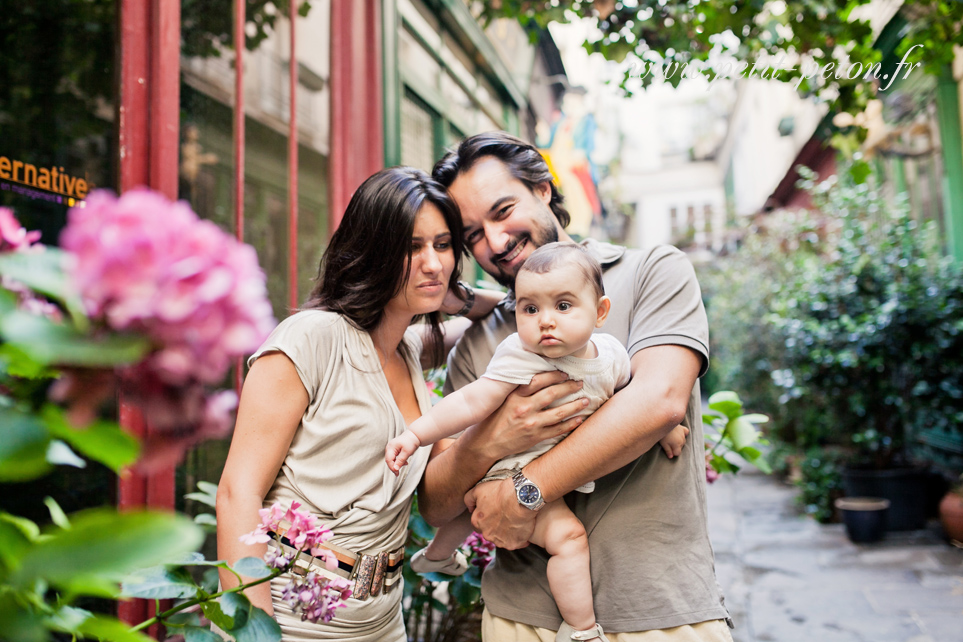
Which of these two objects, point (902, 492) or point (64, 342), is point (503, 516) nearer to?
point (64, 342)

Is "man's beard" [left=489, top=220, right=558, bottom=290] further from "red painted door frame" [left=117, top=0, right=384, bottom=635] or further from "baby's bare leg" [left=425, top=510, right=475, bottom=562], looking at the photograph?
"red painted door frame" [left=117, top=0, right=384, bottom=635]

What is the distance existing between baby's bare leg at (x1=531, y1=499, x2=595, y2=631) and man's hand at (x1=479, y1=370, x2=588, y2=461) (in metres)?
0.19

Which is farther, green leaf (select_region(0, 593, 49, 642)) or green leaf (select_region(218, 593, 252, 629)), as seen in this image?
green leaf (select_region(218, 593, 252, 629))

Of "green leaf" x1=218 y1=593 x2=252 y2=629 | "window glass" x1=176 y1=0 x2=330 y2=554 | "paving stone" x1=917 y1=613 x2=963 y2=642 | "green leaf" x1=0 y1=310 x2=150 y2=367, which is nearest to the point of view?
"green leaf" x1=0 y1=310 x2=150 y2=367

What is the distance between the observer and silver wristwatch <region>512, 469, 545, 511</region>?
1673 millimetres

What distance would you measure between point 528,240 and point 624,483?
31.7 inches

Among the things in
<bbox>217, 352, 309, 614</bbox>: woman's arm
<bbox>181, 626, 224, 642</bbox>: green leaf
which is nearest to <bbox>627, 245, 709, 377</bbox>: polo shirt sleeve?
<bbox>217, 352, 309, 614</bbox>: woman's arm

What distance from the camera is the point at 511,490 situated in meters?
1.72

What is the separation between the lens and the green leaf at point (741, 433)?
7.46 feet

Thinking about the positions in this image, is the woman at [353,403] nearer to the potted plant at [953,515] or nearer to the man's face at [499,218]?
the man's face at [499,218]

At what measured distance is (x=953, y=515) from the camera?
549 centimetres

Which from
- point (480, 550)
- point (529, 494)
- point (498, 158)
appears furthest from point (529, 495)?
point (498, 158)

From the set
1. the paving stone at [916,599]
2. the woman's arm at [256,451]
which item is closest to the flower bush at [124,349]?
the woman's arm at [256,451]

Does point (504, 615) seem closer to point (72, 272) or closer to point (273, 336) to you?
point (273, 336)
